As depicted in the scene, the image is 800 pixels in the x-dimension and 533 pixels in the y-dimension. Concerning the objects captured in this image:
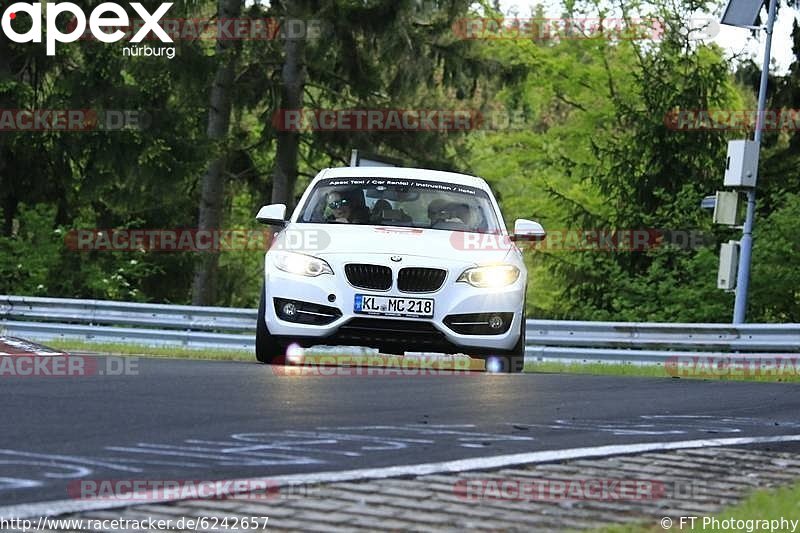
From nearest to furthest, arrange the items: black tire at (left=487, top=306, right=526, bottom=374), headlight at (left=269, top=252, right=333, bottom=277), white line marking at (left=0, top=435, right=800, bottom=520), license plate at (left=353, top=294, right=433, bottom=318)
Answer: white line marking at (left=0, top=435, right=800, bottom=520), license plate at (left=353, top=294, right=433, bottom=318), headlight at (left=269, top=252, right=333, bottom=277), black tire at (left=487, top=306, right=526, bottom=374)

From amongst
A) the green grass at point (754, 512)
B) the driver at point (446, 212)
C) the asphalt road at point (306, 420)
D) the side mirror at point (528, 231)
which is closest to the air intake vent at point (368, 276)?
the asphalt road at point (306, 420)

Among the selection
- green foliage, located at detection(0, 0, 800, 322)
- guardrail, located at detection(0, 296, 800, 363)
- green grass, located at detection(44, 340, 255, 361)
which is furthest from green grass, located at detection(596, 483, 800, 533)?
green foliage, located at detection(0, 0, 800, 322)

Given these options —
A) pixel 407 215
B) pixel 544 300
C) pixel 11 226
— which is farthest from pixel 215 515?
pixel 544 300

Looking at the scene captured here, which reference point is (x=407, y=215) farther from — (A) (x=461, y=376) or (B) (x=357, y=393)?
(B) (x=357, y=393)

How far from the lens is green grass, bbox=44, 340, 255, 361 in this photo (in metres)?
18.3

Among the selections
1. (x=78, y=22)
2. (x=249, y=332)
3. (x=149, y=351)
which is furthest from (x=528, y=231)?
(x=78, y=22)

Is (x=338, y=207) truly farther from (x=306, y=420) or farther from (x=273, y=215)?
(x=306, y=420)

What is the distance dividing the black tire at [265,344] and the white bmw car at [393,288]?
0.5 inches

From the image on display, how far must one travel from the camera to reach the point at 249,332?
20.8 metres

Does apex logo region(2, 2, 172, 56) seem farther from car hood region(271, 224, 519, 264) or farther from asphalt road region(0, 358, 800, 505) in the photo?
asphalt road region(0, 358, 800, 505)

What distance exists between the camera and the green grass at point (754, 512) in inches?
224

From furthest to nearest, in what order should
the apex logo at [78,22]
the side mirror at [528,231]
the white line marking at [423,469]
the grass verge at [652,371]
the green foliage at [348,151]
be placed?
the apex logo at [78,22]
the green foliage at [348,151]
the grass verge at [652,371]
the side mirror at [528,231]
the white line marking at [423,469]

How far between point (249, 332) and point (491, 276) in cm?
818

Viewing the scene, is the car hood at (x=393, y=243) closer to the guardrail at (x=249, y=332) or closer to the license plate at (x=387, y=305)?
the license plate at (x=387, y=305)
